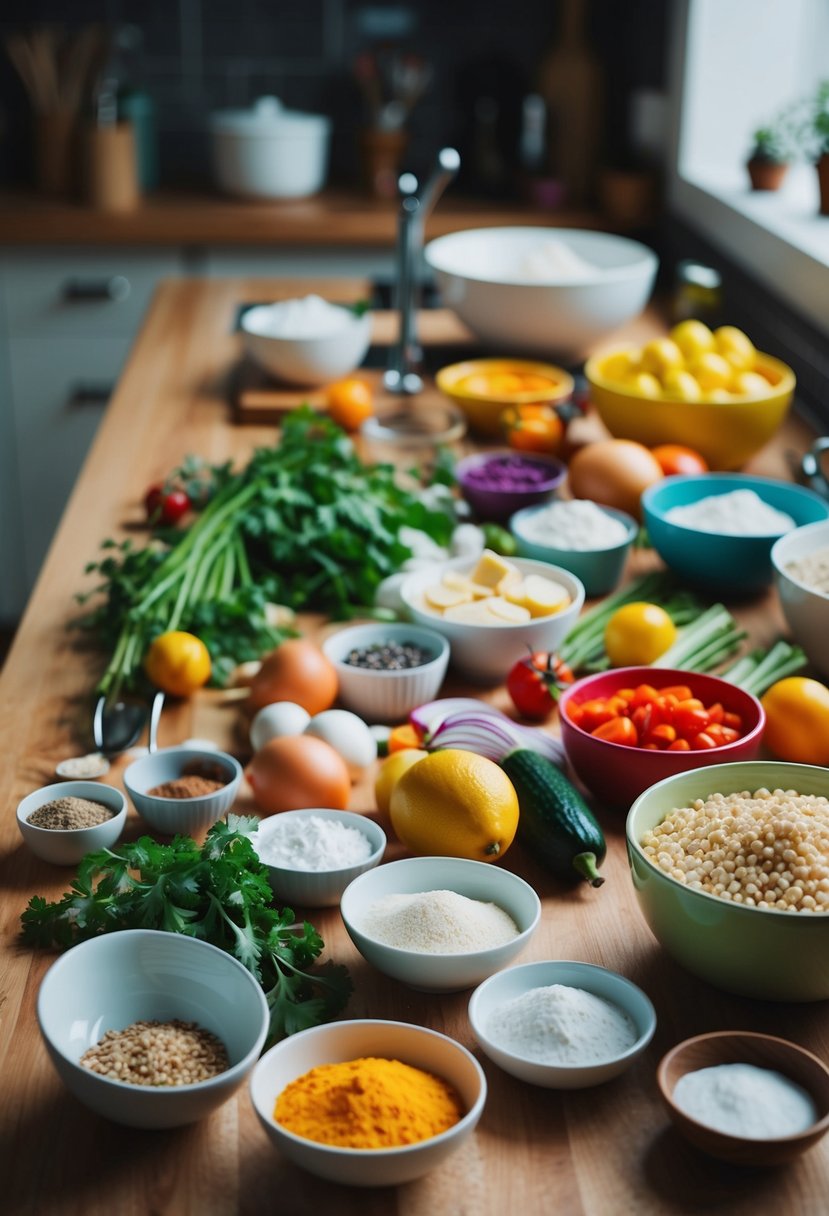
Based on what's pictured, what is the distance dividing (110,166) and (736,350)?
209 cm

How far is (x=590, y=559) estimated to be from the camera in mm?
1636

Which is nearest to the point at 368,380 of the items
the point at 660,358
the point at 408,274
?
the point at 408,274

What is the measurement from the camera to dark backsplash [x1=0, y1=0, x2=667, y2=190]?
3852mm

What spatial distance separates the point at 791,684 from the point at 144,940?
0.69 metres

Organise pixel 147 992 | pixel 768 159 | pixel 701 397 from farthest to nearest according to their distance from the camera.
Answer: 1. pixel 768 159
2. pixel 701 397
3. pixel 147 992

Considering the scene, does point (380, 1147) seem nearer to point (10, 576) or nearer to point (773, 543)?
point (773, 543)

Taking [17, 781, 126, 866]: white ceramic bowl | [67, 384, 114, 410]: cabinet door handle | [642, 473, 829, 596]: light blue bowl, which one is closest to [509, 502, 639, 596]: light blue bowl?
[642, 473, 829, 596]: light blue bowl

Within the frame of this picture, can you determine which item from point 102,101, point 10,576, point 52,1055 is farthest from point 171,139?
point 52,1055

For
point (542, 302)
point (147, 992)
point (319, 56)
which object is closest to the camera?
point (147, 992)

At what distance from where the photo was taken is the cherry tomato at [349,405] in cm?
225

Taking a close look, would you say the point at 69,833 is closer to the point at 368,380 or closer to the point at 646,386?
the point at 646,386

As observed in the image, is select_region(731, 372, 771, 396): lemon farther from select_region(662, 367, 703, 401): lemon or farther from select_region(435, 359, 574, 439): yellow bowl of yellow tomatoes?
select_region(435, 359, 574, 439): yellow bowl of yellow tomatoes

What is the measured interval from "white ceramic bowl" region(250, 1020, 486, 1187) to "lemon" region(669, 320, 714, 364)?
1.44 metres

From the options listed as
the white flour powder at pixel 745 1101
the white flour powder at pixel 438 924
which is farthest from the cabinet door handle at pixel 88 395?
the white flour powder at pixel 745 1101
